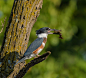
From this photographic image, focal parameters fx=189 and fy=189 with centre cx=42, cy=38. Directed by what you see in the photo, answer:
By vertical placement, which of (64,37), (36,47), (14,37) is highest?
(14,37)

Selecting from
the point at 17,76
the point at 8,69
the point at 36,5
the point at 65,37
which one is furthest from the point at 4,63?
the point at 65,37

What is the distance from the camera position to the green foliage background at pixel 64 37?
30.1 ft

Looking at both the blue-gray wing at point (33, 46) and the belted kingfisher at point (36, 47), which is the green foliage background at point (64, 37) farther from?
the blue-gray wing at point (33, 46)

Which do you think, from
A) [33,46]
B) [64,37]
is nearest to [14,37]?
[33,46]

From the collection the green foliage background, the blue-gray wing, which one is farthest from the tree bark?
the green foliage background

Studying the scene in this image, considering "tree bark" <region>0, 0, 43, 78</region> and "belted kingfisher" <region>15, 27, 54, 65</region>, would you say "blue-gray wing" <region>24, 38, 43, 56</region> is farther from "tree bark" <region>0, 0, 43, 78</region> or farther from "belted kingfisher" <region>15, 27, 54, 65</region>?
"tree bark" <region>0, 0, 43, 78</region>

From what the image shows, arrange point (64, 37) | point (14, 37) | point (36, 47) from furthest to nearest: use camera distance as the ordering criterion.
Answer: point (64, 37), point (36, 47), point (14, 37)

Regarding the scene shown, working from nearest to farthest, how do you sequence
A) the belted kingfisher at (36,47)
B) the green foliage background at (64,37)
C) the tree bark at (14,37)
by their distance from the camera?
the tree bark at (14,37)
the belted kingfisher at (36,47)
the green foliage background at (64,37)

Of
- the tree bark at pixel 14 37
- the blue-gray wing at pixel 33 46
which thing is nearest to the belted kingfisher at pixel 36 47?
the blue-gray wing at pixel 33 46

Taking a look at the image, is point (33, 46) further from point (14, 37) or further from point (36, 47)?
point (14, 37)

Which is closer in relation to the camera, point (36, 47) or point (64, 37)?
point (36, 47)

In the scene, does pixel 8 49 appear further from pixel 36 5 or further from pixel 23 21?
pixel 36 5

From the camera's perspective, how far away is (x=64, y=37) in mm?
9844

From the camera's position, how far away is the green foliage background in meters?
9.16
